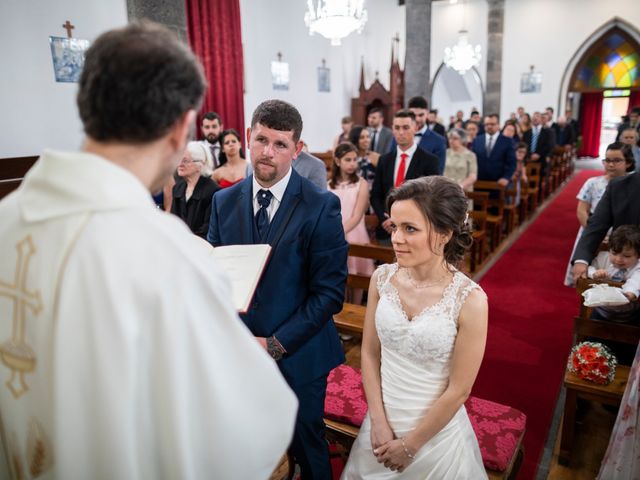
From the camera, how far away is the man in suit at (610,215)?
3.04 m

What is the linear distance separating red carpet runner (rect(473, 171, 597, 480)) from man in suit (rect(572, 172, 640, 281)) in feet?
2.84

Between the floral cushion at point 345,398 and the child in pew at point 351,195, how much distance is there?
1786 mm

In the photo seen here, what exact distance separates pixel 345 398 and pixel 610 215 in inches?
84.3

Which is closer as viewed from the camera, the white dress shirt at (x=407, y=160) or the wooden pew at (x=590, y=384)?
the wooden pew at (x=590, y=384)

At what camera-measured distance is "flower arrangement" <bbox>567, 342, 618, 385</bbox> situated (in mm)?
2479

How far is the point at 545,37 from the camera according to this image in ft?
48.8

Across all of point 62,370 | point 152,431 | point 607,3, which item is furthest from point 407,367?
point 607,3

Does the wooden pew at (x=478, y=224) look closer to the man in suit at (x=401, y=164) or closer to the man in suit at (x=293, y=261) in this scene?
the man in suit at (x=401, y=164)

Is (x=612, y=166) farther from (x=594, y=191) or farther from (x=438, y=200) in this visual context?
(x=438, y=200)

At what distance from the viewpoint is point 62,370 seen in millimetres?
775

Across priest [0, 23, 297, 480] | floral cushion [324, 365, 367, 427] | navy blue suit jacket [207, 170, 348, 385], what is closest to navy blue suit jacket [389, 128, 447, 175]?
floral cushion [324, 365, 367, 427]

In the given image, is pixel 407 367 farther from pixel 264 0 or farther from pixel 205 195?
pixel 264 0

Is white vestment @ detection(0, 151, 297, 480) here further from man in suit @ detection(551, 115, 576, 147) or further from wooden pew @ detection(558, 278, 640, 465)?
man in suit @ detection(551, 115, 576, 147)

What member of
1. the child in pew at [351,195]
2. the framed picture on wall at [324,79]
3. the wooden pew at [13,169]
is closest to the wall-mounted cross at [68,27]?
the wooden pew at [13,169]
